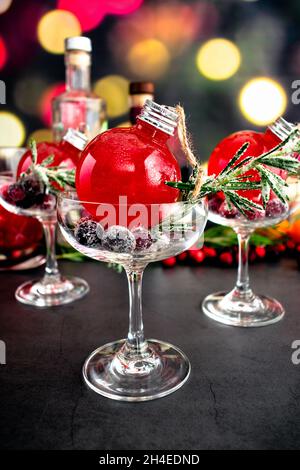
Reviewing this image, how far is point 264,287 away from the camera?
76 centimetres

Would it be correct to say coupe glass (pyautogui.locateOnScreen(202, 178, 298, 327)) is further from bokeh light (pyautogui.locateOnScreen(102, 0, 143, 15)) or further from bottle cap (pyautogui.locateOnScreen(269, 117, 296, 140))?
bokeh light (pyautogui.locateOnScreen(102, 0, 143, 15))

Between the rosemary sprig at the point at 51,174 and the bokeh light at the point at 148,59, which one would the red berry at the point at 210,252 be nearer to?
the rosemary sprig at the point at 51,174

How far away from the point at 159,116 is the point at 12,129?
738 mm

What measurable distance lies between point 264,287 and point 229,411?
366 mm

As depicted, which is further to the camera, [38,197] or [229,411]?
[38,197]

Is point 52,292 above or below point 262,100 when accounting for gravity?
below

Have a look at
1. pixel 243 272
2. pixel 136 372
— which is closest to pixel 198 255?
pixel 243 272

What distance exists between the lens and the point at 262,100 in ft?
3.53

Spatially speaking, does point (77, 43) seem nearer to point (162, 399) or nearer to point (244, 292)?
point (244, 292)

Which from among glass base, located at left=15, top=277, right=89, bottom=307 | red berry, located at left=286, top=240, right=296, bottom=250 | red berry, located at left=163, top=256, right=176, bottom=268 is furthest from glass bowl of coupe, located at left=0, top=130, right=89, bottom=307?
red berry, located at left=286, top=240, right=296, bottom=250

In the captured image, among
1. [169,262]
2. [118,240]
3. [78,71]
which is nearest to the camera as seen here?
[118,240]
